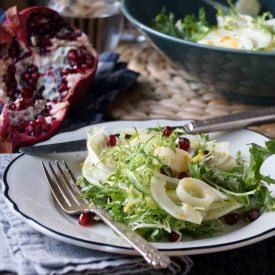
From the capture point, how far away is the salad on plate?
1.10 meters

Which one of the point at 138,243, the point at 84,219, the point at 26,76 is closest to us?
the point at 138,243

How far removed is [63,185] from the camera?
1257 mm

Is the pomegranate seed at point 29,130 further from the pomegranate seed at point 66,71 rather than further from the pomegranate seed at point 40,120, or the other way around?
the pomegranate seed at point 66,71

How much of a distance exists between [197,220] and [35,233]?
10.4 inches

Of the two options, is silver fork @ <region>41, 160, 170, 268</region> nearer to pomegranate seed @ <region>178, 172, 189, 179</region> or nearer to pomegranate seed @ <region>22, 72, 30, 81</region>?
pomegranate seed @ <region>178, 172, 189, 179</region>

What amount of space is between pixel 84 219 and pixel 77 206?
43 millimetres

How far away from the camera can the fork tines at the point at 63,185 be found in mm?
1195

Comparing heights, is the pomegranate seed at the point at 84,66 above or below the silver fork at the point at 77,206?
below

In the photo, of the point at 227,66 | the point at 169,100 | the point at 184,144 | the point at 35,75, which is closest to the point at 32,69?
the point at 35,75

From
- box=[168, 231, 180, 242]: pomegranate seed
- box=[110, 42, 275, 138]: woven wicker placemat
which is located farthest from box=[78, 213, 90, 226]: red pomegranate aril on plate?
box=[110, 42, 275, 138]: woven wicker placemat

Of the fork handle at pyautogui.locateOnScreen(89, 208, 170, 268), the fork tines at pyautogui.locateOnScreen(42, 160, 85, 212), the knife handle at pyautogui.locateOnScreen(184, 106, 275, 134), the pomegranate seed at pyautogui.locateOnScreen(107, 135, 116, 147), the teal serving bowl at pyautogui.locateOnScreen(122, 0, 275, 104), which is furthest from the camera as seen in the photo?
the teal serving bowl at pyautogui.locateOnScreen(122, 0, 275, 104)

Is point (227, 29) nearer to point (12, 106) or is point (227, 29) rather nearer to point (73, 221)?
point (12, 106)

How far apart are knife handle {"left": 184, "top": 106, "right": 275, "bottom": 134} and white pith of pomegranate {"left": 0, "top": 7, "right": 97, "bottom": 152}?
339 mm

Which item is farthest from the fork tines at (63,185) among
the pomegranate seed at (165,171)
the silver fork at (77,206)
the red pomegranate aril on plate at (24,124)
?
the red pomegranate aril on plate at (24,124)
